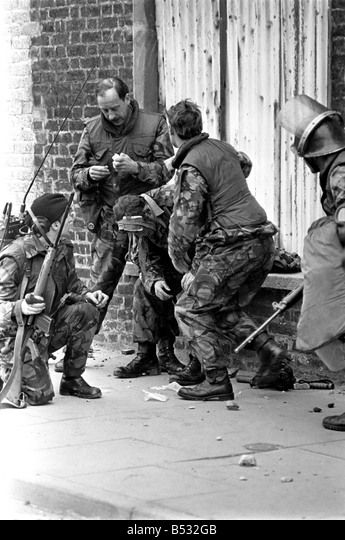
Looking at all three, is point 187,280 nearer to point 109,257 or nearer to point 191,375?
point 191,375

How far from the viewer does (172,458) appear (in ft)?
25.3

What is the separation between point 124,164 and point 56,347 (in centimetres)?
160

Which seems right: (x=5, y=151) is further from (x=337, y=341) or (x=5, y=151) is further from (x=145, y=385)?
(x=337, y=341)

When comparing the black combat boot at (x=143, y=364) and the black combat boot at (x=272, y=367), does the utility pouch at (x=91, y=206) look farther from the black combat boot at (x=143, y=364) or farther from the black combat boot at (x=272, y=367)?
the black combat boot at (x=272, y=367)

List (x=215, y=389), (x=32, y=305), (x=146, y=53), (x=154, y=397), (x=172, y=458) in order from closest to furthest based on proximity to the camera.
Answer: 1. (x=172, y=458)
2. (x=32, y=305)
3. (x=215, y=389)
4. (x=154, y=397)
5. (x=146, y=53)

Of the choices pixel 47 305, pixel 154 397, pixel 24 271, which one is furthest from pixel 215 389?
pixel 24 271

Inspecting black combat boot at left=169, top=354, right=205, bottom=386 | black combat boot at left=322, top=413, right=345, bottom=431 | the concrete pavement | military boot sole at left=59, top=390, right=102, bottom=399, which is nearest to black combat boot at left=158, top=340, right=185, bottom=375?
black combat boot at left=169, top=354, right=205, bottom=386

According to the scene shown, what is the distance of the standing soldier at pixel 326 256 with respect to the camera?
26.7 ft

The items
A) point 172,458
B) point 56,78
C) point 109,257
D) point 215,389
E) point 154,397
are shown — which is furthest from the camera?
point 56,78

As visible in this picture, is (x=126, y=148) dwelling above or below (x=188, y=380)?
above

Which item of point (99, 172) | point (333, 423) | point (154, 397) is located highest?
point (99, 172)

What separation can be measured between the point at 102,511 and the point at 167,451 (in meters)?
1.32

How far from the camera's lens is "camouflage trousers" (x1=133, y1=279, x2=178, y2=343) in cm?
1059

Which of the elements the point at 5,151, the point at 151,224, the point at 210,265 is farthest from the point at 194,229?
the point at 5,151
